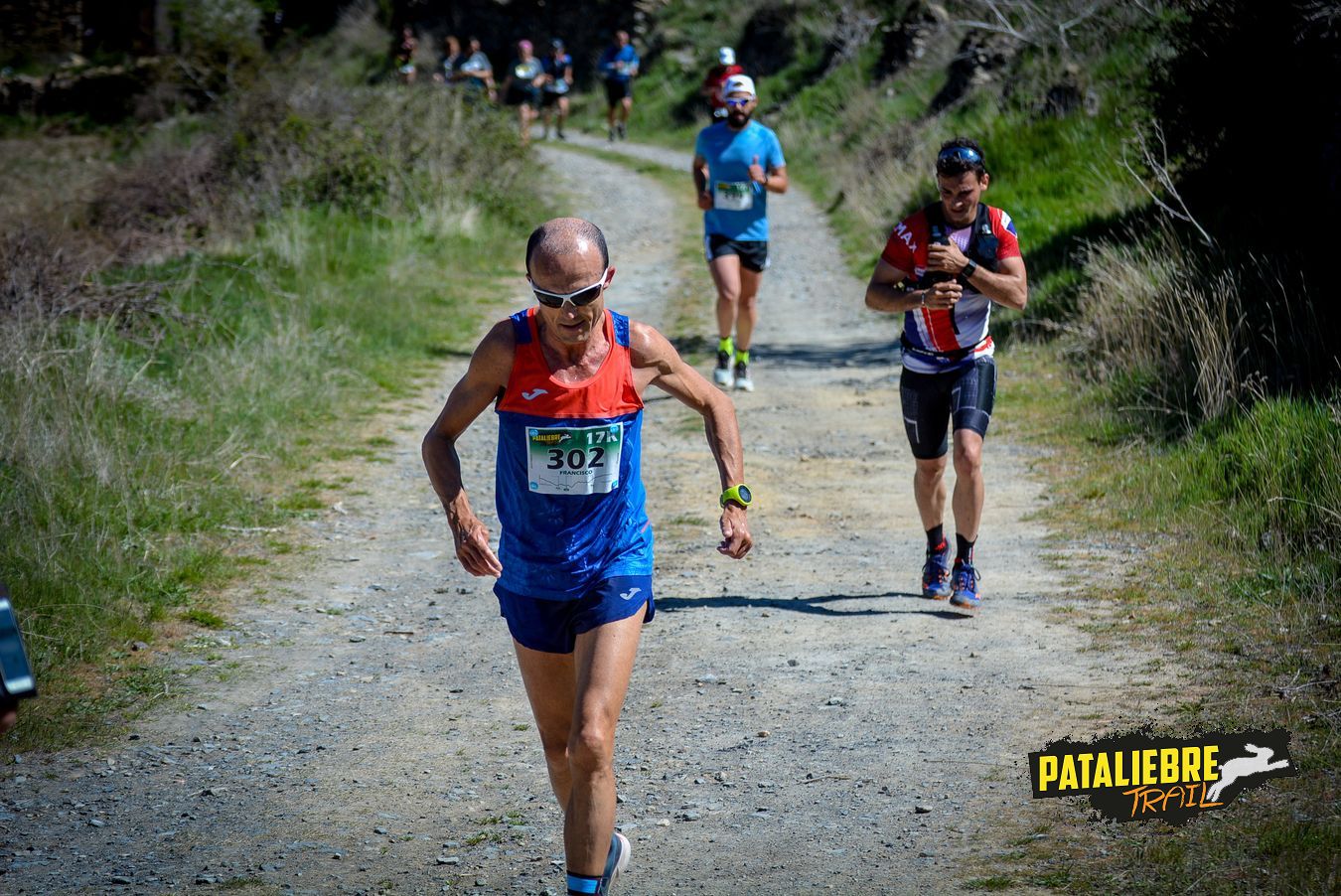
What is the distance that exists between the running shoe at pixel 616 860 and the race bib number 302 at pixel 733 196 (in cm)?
718

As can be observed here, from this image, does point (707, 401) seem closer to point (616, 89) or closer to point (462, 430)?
point (462, 430)

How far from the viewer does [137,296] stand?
11234 mm

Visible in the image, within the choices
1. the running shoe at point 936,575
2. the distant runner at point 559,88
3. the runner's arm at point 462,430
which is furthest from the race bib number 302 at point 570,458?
the distant runner at point 559,88

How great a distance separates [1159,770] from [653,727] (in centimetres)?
185

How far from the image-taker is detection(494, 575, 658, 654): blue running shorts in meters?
3.82

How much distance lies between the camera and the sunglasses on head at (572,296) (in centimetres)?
373

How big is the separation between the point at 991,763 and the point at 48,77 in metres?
27.0

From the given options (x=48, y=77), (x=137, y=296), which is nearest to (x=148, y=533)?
(x=137, y=296)

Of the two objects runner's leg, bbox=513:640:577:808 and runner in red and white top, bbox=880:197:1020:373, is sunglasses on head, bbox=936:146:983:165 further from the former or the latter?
runner's leg, bbox=513:640:577:808

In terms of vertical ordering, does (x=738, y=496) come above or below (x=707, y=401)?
below

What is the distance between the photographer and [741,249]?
10.8m

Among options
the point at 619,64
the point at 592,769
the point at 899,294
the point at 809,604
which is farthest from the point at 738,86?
the point at 619,64

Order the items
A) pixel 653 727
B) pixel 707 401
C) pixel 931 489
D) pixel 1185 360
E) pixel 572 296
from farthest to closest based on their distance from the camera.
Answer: pixel 1185 360
pixel 931 489
pixel 653 727
pixel 707 401
pixel 572 296

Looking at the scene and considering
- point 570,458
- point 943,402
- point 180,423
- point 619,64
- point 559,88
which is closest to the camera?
point 570,458
